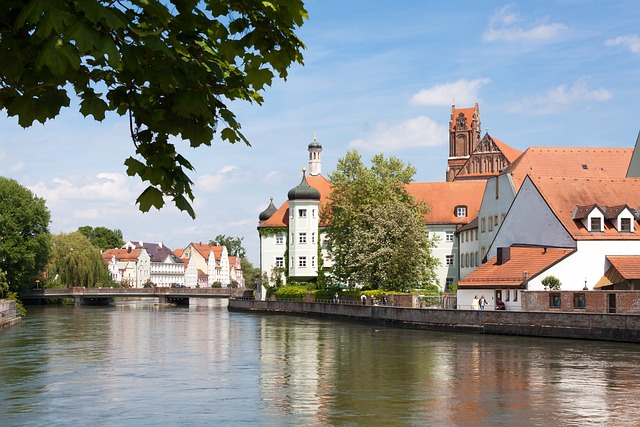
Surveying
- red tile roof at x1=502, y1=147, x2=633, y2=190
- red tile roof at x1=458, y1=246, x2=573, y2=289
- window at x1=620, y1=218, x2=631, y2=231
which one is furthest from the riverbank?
red tile roof at x1=502, y1=147, x2=633, y2=190

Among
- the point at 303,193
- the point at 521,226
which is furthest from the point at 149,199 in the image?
the point at 303,193

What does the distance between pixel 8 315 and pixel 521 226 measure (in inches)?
1575

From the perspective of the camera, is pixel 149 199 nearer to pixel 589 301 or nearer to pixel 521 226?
pixel 589 301

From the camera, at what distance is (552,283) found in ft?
177

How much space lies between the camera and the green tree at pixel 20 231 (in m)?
99.2

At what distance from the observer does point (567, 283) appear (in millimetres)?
54219

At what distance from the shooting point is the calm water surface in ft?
72.6

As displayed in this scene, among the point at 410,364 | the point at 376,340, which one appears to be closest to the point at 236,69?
the point at 410,364

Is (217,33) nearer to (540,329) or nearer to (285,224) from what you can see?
(540,329)

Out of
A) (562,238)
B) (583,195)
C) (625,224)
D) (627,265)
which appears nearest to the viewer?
(627,265)

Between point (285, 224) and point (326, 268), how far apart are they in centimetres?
794

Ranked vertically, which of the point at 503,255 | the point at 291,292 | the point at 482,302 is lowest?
the point at 482,302

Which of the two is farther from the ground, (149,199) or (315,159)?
(315,159)

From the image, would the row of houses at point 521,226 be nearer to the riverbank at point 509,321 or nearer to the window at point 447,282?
the window at point 447,282
